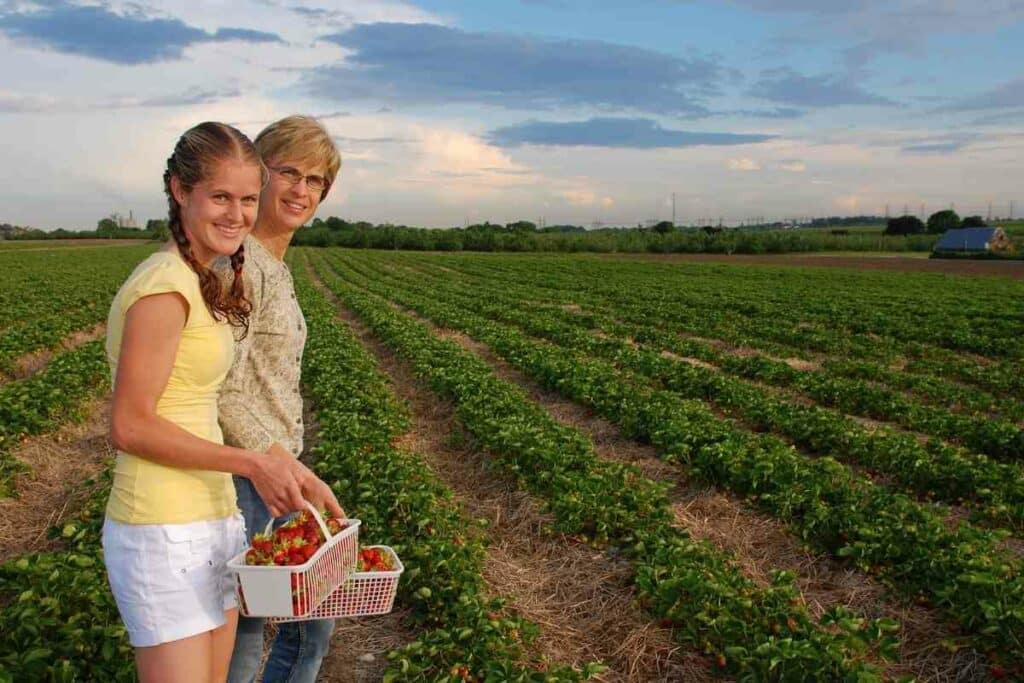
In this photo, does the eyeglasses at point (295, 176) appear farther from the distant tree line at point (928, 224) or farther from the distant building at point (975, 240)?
the distant tree line at point (928, 224)

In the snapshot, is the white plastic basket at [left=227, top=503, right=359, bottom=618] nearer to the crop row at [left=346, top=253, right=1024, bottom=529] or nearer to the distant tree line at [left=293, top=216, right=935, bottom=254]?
the crop row at [left=346, top=253, right=1024, bottom=529]

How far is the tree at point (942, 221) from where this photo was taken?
101m

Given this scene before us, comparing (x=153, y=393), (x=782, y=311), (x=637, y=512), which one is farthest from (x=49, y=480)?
(x=782, y=311)

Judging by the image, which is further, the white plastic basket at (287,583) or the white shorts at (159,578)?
the white plastic basket at (287,583)

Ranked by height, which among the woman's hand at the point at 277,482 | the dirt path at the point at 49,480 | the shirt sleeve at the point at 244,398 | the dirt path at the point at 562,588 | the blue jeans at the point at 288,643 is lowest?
the dirt path at the point at 562,588

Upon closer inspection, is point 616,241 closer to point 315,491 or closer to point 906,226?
point 906,226

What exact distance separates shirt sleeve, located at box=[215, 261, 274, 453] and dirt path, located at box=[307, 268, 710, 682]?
8.16 feet

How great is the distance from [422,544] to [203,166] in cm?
349

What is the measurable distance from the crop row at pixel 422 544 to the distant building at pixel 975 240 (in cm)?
7208

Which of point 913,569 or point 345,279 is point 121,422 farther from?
point 345,279

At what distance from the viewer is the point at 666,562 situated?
5078 mm

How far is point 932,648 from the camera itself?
4.54 m

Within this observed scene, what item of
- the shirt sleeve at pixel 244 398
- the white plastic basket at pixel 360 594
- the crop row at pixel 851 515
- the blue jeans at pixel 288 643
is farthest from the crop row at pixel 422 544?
the crop row at pixel 851 515

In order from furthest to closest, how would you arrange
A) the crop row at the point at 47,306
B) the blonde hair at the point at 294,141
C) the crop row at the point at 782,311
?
the crop row at the point at 47,306 → the crop row at the point at 782,311 → the blonde hair at the point at 294,141
